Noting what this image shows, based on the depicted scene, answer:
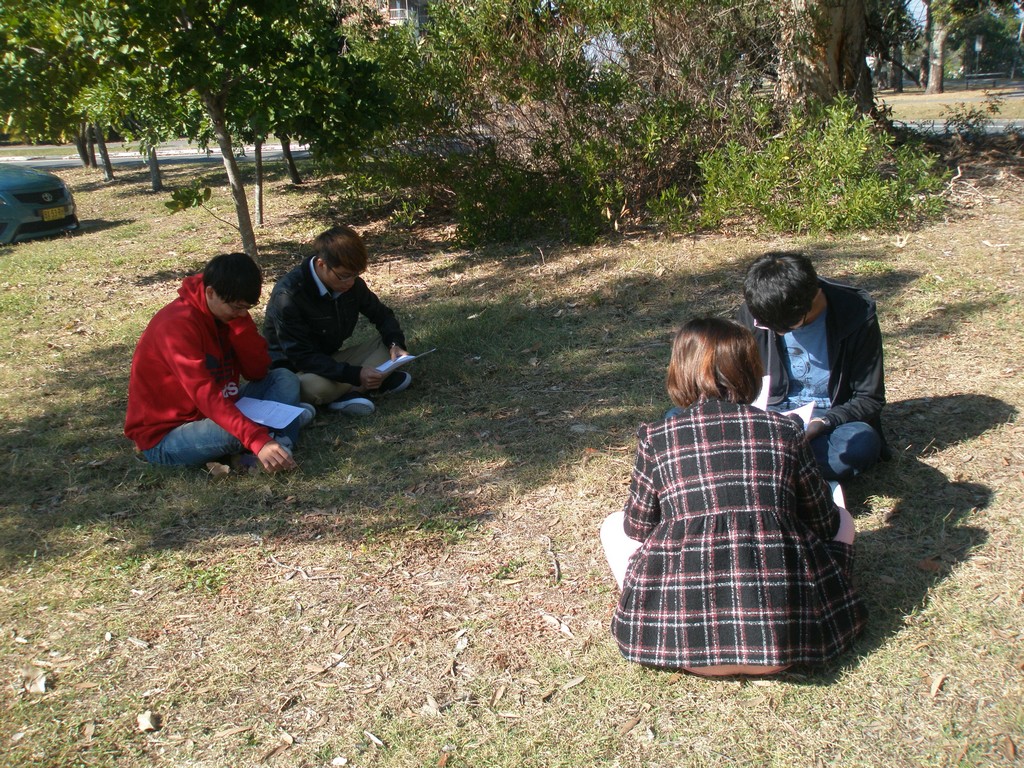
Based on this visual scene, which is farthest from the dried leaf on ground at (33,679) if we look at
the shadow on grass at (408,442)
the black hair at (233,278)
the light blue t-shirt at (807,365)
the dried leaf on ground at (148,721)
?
the light blue t-shirt at (807,365)

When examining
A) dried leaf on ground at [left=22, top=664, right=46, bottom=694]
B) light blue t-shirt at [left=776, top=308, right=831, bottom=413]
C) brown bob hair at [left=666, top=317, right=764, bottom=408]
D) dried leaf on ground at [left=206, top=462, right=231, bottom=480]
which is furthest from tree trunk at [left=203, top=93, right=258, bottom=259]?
brown bob hair at [left=666, top=317, right=764, bottom=408]

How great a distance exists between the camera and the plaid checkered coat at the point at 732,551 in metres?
2.54

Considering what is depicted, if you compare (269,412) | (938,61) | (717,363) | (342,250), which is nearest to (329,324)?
(342,250)

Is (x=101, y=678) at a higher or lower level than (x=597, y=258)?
lower

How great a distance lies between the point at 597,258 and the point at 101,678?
19.4 ft

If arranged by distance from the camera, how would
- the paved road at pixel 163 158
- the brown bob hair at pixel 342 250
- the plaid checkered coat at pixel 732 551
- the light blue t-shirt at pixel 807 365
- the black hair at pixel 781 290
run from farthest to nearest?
the paved road at pixel 163 158, the brown bob hair at pixel 342 250, the light blue t-shirt at pixel 807 365, the black hair at pixel 781 290, the plaid checkered coat at pixel 732 551

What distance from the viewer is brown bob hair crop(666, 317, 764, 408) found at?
2664 millimetres

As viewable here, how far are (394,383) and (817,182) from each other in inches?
191

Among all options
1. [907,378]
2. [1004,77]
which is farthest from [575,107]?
[1004,77]

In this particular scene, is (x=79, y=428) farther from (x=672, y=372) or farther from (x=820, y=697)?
(x=820, y=697)

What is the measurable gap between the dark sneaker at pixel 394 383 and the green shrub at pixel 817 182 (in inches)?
159

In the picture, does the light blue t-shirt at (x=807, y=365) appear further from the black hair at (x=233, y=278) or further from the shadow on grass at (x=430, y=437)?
the black hair at (x=233, y=278)

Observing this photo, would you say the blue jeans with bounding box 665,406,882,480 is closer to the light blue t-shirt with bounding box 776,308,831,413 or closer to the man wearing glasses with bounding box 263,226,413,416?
the light blue t-shirt with bounding box 776,308,831,413

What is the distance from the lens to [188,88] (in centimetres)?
721
